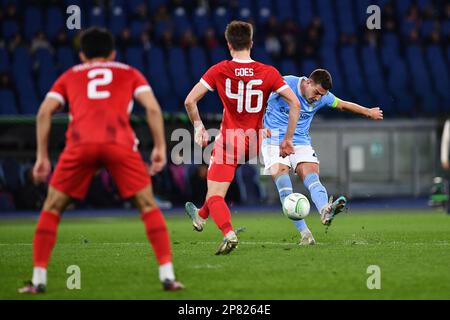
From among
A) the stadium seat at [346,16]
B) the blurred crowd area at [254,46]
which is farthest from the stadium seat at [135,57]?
the stadium seat at [346,16]

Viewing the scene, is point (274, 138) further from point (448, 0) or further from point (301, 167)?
point (448, 0)

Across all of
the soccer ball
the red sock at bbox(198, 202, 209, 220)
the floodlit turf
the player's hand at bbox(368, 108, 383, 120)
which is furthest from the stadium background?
the soccer ball

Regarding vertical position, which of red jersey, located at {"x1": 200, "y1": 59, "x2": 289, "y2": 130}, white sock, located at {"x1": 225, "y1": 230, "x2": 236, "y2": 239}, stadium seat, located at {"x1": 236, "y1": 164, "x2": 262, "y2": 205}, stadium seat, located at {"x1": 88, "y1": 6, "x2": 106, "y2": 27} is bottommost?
stadium seat, located at {"x1": 236, "y1": 164, "x2": 262, "y2": 205}

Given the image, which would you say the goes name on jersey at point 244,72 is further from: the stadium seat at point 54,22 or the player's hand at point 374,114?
the stadium seat at point 54,22

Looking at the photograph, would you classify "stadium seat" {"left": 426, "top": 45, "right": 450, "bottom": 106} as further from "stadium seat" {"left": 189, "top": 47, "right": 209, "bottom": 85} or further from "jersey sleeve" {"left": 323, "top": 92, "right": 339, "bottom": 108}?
"jersey sleeve" {"left": 323, "top": 92, "right": 339, "bottom": 108}

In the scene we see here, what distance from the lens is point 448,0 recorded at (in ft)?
93.5

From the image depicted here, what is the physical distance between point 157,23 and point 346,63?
5058 mm

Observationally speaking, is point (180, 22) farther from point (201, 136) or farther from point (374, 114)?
point (201, 136)

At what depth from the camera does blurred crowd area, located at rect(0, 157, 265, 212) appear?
21938 mm

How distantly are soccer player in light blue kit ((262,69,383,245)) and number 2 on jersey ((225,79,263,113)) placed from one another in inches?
46.0

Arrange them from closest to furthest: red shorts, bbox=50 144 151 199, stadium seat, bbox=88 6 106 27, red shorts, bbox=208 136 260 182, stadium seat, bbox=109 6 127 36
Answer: red shorts, bbox=50 144 151 199 → red shorts, bbox=208 136 260 182 → stadium seat, bbox=88 6 106 27 → stadium seat, bbox=109 6 127 36

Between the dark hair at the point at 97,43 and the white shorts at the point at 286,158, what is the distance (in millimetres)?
4334

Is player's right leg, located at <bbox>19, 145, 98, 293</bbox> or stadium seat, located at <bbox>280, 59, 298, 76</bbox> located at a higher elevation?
stadium seat, located at <bbox>280, 59, 298, 76</bbox>
